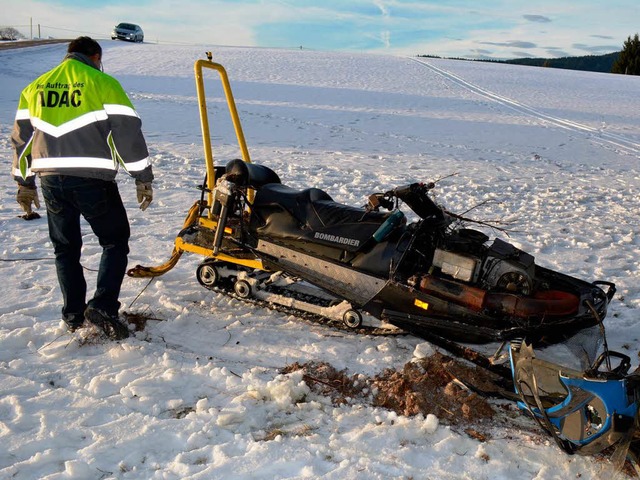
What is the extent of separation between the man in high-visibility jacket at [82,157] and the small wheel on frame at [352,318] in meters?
1.52

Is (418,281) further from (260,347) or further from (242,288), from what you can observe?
(242,288)

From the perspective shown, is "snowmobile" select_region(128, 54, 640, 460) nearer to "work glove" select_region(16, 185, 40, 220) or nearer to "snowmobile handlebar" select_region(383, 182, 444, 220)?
"snowmobile handlebar" select_region(383, 182, 444, 220)

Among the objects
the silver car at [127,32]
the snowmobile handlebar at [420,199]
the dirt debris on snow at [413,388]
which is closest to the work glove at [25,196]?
the dirt debris on snow at [413,388]

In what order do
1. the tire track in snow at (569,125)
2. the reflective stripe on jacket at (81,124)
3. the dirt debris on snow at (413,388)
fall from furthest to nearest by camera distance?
the tire track in snow at (569,125) → the reflective stripe on jacket at (81,124) → the dirt debris on snow at (413,388)

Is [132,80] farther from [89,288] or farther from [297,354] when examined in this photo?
[297,354]

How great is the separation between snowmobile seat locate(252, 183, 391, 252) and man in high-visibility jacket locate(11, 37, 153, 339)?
862 mm

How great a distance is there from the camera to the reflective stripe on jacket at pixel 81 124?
369 cm

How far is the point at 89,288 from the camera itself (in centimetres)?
475

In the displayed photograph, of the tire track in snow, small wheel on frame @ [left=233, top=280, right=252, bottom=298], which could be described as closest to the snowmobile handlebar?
small wheel on frame @ [left=233, top=280, right=252, bottom=298]

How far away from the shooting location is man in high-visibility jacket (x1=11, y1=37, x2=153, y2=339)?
146 inches

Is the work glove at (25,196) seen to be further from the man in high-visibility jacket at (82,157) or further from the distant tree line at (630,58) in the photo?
the distant tree line at (630,58)

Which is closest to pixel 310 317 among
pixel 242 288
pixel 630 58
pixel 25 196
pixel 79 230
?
pixel 242 288

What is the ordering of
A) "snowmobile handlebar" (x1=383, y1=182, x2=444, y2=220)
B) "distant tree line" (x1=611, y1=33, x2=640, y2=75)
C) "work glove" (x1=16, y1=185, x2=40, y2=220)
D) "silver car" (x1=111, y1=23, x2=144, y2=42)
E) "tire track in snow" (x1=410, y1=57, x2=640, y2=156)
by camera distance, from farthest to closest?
"distant tree line" (x1=611, y1=33, x2=640, y2=75)
"silver car" (x1=111, y1=23, x2=144, y2=42)
"tire track in snow" (x1=410, y1=57, x2=640, y2=156)
"work glove" (x1=16, y1=185, x2=40, y2=220)
"snowmobile handlebar" (x1=383, y1=182, x2=444, y2=220)

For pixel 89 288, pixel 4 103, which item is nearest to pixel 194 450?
pixel 89 288
